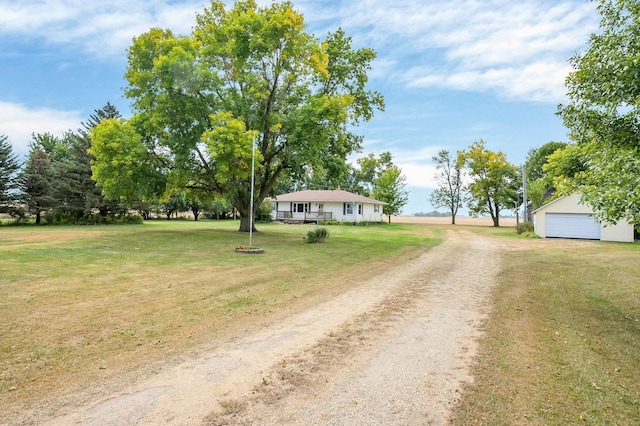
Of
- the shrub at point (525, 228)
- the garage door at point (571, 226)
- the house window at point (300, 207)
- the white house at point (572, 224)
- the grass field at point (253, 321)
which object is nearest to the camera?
the grass field at point (253, 321)

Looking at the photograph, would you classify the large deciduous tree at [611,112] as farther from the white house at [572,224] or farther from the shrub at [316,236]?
the white house at [572,224]

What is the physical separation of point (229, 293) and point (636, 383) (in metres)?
6.75

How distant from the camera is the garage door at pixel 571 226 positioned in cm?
2369

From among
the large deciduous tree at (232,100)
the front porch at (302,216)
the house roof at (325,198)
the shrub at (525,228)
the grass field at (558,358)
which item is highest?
the large deciduous tree at (232,100)

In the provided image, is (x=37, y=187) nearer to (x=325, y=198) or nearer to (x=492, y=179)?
(x=325, y=198)

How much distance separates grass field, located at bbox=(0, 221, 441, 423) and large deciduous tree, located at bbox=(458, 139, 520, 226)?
3903 cm

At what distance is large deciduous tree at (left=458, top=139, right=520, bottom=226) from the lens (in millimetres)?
45438

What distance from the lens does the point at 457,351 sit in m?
4.59

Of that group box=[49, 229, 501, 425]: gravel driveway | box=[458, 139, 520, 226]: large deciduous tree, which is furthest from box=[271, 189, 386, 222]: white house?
box=[49, 229, 501, 425]: gravel driveway

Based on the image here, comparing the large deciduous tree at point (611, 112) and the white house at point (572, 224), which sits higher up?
the large deciduous tree at point (611, 112)

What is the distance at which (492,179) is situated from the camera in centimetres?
4600

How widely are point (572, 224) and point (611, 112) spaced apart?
2170 cm

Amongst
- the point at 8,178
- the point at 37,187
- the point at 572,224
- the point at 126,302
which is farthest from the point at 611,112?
the point at 8,178

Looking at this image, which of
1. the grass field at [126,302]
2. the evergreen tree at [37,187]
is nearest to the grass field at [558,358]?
the grass field at [126,302]
